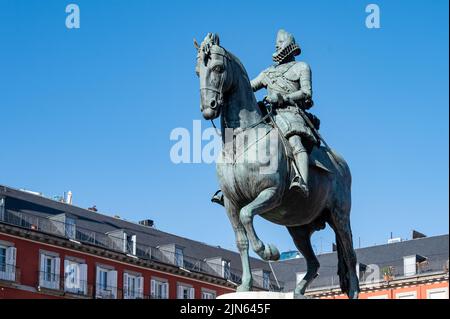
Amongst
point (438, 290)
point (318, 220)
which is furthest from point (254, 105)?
point (438, 290)

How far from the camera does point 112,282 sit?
68.7 metres

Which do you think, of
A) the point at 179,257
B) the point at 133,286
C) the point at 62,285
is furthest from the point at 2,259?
the point at 179,257

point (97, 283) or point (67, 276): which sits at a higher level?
point (67, 276)

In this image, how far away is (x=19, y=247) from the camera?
62219 mm

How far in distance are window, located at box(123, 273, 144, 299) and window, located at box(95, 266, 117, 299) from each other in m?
0.91

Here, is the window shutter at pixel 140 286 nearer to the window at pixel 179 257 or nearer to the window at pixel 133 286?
the window at pixel 133 286

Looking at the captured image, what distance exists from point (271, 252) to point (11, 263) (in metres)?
48.2

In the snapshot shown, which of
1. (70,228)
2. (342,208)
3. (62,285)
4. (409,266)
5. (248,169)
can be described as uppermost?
(70,228)

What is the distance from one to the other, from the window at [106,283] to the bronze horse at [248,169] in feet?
170

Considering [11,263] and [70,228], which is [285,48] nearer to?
[11,263]

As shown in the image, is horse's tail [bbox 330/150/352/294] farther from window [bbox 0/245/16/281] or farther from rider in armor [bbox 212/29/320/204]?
window [bbox 0/245/16/281]
